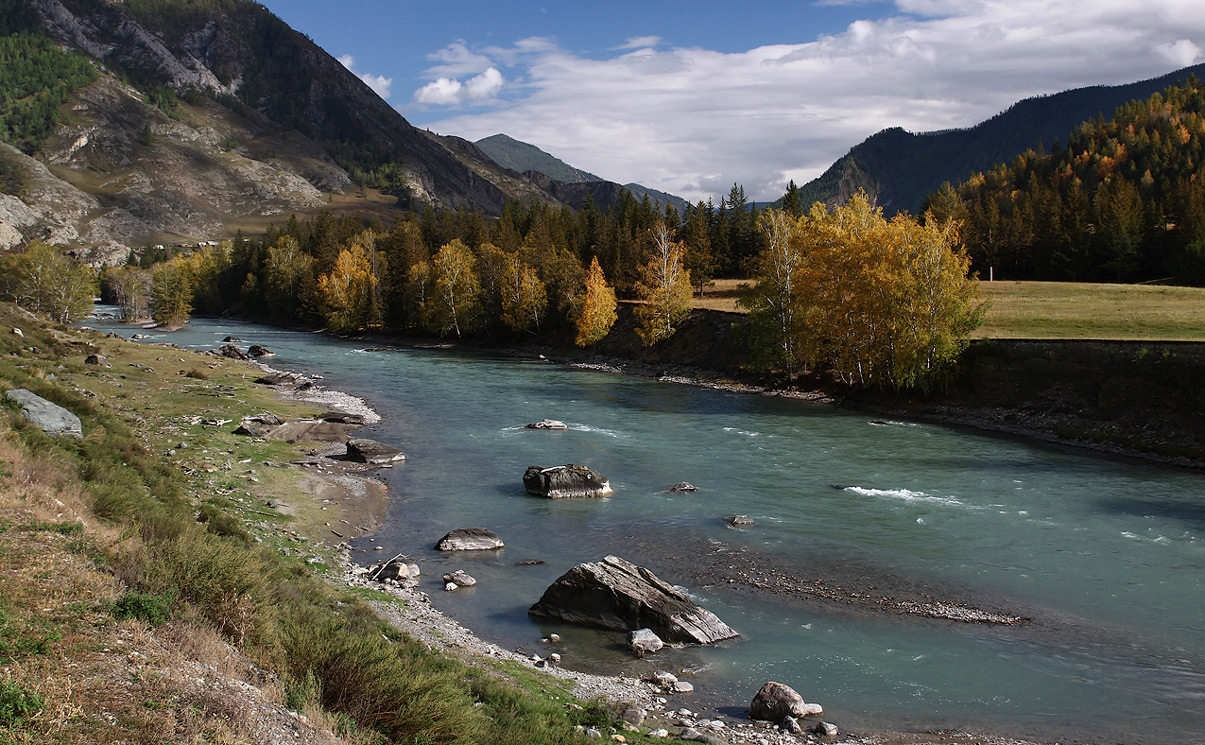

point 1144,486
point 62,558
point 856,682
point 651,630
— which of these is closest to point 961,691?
point 856,682

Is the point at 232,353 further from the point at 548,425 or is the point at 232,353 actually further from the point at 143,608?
the point at 143,608

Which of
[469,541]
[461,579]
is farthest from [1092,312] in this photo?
[461,579]

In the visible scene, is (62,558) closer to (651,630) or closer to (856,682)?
(651,630)

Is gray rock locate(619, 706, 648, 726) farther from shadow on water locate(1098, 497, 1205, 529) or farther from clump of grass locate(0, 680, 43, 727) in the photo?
shadow on water locate(1098, 497, 1205, 529)

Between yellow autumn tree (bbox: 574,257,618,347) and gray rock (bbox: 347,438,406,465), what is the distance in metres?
51.1

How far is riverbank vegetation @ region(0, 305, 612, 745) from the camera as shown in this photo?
7793 millimetres

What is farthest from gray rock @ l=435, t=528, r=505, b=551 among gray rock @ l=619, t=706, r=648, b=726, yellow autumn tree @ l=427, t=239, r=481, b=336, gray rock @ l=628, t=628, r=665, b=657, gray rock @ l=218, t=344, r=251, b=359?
yellow autumn tree @ l=427, t=239, r=481, b=336

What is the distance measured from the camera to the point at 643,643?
16.8m

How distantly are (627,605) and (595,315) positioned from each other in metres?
68.0

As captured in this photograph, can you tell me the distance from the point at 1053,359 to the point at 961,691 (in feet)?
125

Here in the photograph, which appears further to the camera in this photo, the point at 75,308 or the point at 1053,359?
the point at 75,308

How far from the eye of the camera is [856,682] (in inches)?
604

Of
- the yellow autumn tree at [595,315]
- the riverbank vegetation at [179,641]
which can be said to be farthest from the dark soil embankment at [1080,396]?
the riverbank vegetation at [179,641]

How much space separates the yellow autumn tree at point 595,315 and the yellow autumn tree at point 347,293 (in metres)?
42.3
